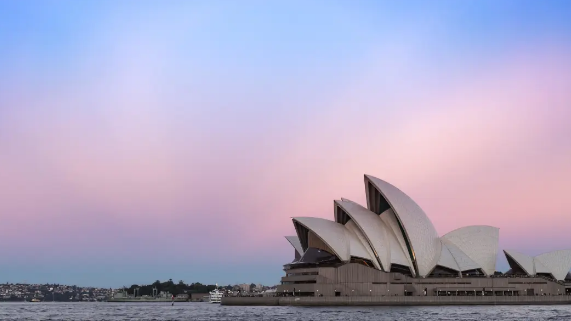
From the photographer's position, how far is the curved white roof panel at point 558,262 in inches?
4045

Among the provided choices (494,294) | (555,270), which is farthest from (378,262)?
(555,270)

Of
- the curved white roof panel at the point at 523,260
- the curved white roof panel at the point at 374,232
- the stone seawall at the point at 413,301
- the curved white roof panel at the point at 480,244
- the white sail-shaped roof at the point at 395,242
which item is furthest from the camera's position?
the curved white roof panel at the point at 523,260

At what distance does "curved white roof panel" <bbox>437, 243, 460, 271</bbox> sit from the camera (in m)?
94.6

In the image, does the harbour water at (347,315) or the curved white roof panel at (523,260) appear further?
the curved white roof panel at (523,260)

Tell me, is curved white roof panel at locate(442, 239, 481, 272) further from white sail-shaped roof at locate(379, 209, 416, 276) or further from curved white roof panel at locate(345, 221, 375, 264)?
curved white roof panel at locate(345, 221, 375, 264)

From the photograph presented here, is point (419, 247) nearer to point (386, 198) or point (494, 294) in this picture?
point (386, 198)

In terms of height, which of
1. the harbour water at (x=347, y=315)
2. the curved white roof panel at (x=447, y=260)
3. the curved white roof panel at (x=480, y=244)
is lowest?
the harbour water at (x=347, y=315)

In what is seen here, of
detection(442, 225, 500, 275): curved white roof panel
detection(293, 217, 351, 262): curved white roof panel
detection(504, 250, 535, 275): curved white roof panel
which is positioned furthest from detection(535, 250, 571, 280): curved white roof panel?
detection(293, 217, 351, 262): curved white roof panel

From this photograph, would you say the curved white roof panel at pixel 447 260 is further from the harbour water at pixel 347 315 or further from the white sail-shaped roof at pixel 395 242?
the harbour water at pixel 347 315

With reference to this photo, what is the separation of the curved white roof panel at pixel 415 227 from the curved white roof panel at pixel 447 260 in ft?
2.39

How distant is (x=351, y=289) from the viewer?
302ft

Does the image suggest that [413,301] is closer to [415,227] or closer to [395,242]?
[395,242]

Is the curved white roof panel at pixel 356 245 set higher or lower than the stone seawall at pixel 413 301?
higher

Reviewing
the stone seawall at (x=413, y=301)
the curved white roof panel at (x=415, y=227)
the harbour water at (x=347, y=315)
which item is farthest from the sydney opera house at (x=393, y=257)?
the harbour water at (x=347, y=315)
